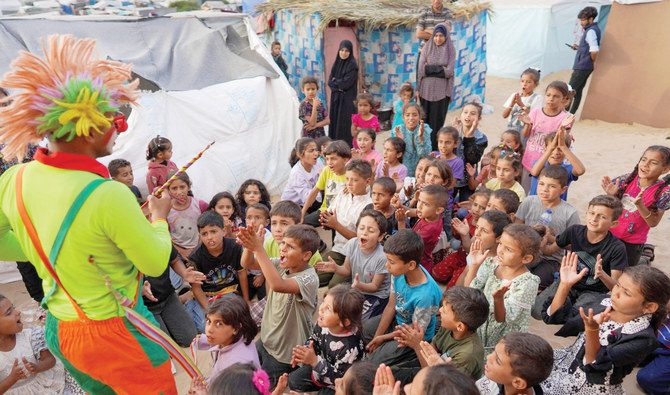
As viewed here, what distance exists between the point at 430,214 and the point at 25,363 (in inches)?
111

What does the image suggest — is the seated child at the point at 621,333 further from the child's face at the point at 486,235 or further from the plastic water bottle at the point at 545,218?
the plastic water bottle at the point at 545,218

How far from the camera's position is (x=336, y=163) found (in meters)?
4.38

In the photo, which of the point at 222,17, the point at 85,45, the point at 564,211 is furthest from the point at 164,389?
the point at 222,17

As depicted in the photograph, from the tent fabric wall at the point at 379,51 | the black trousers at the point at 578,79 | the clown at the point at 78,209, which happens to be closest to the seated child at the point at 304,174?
the clown at the point at 78,209

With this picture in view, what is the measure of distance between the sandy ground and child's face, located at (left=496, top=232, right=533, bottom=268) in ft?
2.88

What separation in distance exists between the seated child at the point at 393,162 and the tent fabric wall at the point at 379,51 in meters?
4.23

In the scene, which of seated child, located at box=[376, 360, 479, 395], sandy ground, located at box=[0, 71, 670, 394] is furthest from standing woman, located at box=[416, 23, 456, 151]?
seated child, located at box=[376, 360, 479, 395]

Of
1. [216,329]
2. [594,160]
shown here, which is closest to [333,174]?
[216,329]

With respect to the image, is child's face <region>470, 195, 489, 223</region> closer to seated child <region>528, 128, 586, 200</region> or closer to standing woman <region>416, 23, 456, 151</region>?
seated child <region>528, 128, 586, 200</region>

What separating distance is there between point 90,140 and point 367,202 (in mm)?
2600

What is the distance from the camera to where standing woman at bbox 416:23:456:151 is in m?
6.14

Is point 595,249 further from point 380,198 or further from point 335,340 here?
point 335,340

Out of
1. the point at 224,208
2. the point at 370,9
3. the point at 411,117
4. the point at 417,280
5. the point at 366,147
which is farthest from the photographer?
the point at 370,9

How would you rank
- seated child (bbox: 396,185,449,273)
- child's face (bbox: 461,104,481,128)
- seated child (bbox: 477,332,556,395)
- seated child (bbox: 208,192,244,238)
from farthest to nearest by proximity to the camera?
child's face (bbox: 461,104,481,128) → seated child (bbox: 208,192,244,238) → seated child (bbox: 396,185,449,273) → seated child (bbox: 477,332,556,395)
